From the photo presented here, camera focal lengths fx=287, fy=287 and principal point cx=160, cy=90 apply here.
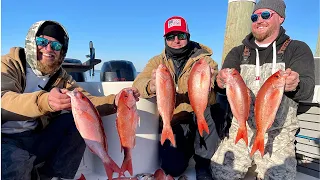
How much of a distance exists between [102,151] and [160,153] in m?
1.23

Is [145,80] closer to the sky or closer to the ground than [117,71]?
closer to the sky

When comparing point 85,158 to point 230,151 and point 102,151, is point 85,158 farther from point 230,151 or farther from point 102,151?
point 230,151

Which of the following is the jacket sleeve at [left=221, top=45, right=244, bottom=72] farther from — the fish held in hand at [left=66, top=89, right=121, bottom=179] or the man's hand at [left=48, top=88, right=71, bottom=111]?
the man's hand at [left=48, top=88, right=71, bottom=111]

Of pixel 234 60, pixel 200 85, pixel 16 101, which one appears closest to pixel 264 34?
pixel 234 60

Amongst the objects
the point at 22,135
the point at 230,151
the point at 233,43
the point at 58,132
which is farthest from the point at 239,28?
the point at 22,135

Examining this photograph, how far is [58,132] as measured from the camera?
117 inches

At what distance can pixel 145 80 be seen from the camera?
320 centimetres

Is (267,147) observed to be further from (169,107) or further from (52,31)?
(52,31)

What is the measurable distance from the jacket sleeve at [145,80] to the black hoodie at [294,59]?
89 centimetres

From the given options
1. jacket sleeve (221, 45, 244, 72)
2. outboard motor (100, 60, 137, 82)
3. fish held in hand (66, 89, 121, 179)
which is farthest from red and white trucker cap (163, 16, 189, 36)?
outboard motor (100, 60, 137, 82)

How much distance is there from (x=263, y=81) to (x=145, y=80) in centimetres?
130

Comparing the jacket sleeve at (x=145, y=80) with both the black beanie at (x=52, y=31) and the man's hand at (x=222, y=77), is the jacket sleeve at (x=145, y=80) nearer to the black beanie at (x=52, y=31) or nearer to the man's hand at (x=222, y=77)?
the man's hand at (x=222, y=77)

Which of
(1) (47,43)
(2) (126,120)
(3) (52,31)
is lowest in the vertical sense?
(2) (126,120)

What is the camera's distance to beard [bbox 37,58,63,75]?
2952 millimetres
